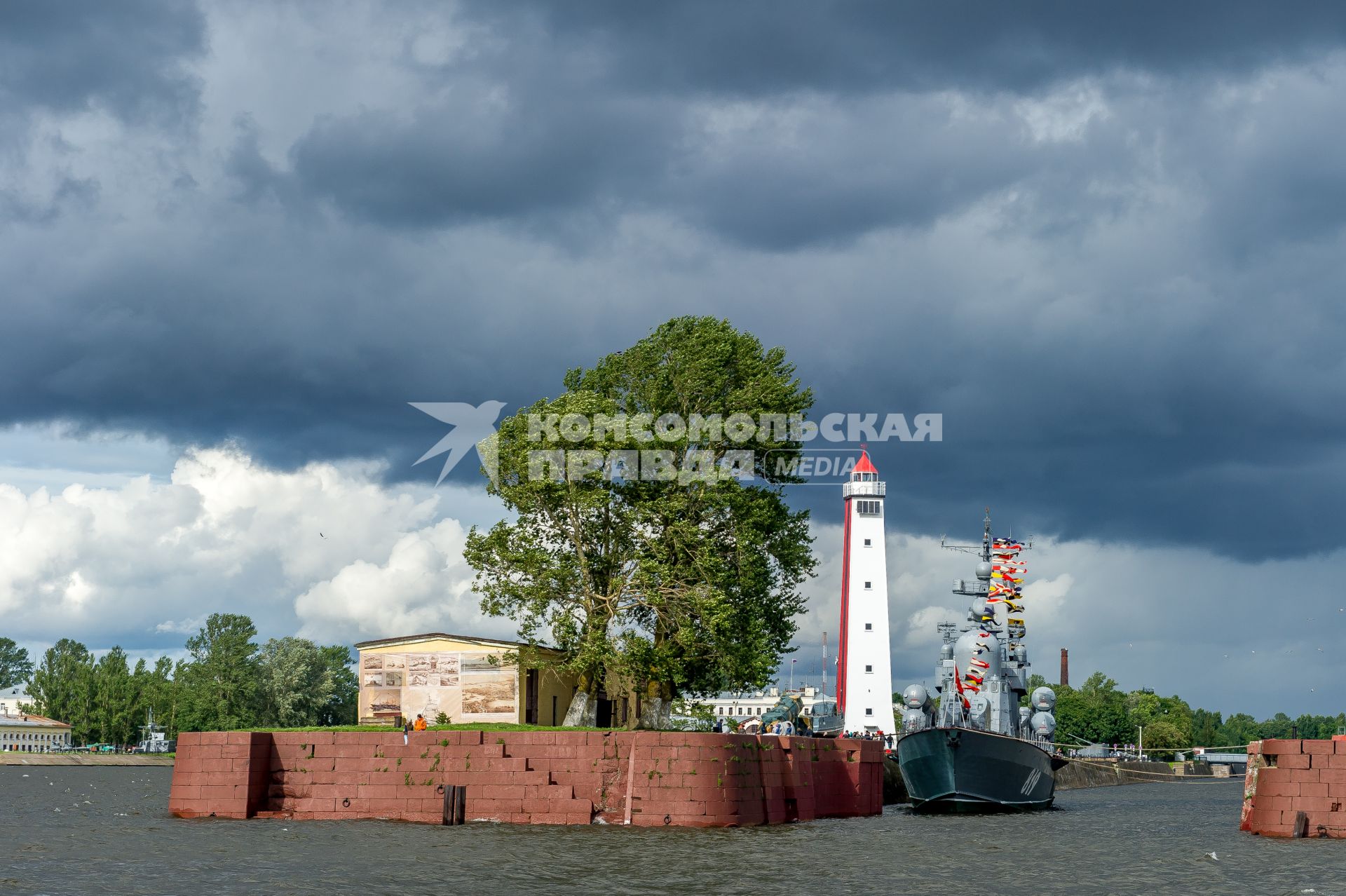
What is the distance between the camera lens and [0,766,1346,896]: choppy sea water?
26.2m

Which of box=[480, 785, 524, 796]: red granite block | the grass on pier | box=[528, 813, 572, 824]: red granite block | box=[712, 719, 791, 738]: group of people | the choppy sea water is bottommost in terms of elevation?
the choppy sea water

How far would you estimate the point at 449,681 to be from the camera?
192 ft

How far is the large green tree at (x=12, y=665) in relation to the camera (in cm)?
19388

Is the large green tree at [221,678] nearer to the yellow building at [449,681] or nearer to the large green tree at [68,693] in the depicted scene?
the large green tree at [68,693]

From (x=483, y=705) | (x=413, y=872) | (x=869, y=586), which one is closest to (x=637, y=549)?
(x=483, y=705)

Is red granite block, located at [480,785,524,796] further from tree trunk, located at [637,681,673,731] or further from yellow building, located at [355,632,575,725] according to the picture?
yellow building, located at [355,632,575,725]

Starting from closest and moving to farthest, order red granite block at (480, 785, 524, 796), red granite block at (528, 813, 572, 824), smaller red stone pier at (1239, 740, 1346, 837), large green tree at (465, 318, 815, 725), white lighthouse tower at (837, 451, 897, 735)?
smaller red stone pier at (1239, 740, 1346, 837) → red granite block at (528, 813, 572, 824) → red granite block at (480, 785, 524, 796) → large green tree at (465, 318, 815, 725) → white lighthouse tower at (837, 451, 897, 735)

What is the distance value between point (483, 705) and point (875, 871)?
99.1 ft

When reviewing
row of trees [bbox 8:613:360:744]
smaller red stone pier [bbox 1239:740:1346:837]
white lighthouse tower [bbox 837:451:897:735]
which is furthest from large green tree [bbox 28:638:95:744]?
smaller red stone pier [bbox 1239:740:1346:837]

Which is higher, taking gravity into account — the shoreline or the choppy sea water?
the choppy sea water

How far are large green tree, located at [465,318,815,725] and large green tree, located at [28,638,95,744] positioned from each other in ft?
308

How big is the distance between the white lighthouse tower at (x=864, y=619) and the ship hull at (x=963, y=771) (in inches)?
1518

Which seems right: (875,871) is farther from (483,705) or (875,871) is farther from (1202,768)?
(1202,768)

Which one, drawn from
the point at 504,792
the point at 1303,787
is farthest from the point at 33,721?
the point at 1303,787
